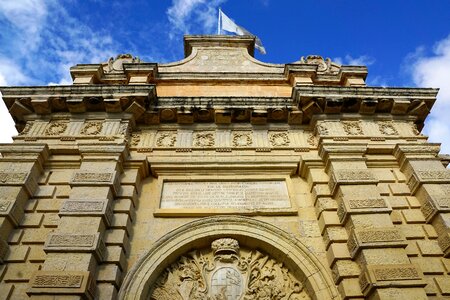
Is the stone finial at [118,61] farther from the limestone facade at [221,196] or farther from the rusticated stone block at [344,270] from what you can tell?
the rusticated stone block at [344,270]

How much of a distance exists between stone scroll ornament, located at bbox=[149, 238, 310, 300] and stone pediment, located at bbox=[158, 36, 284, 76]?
6.80 metres

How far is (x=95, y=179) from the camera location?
8.43 metres

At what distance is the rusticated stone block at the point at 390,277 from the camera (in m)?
6.70

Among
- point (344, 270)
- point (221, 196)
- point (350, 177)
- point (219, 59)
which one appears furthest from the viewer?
point (219, 59)

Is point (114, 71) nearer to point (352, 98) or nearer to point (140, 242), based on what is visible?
point (140, 242)

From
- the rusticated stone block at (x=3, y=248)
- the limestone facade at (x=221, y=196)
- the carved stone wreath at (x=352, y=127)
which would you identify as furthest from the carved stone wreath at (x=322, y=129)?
the rusticated stone block at (x=3, y=248)

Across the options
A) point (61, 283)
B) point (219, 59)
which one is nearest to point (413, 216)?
point (61, 283)

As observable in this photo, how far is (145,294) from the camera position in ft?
24.7

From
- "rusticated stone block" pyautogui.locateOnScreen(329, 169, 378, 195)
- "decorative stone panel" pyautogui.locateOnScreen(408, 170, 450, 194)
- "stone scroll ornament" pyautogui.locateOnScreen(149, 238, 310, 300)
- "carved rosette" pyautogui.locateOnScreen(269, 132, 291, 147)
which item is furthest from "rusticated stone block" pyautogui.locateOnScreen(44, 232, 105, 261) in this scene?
"decorative stone panel" pyautogui.locateOnScreen(408, 170, 450, 194)

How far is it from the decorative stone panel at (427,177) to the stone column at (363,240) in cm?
92

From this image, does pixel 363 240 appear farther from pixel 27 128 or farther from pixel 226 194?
pixel 27 128

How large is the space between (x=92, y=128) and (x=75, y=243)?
3770 mm

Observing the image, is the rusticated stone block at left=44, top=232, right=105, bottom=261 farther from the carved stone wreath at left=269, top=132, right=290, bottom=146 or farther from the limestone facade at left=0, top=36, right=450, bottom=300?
the carved stone wreath at left=269, top=132, right=290, bottom=146

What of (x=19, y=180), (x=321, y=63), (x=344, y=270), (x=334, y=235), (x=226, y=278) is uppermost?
(x=321, y=63)
